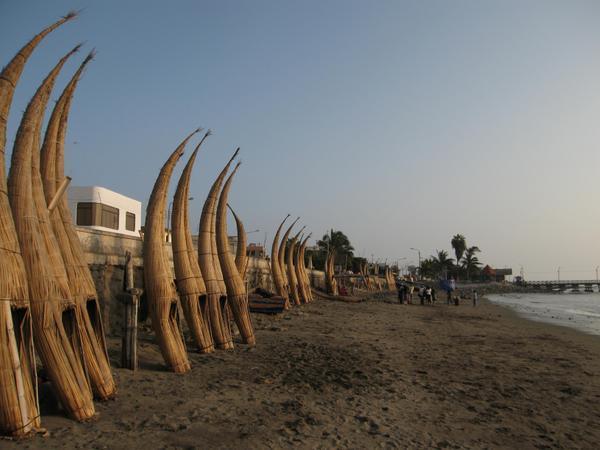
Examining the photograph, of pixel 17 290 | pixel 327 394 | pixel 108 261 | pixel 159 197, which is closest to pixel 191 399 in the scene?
pixel 327 394

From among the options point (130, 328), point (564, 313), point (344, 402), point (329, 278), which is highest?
point (130, 328)

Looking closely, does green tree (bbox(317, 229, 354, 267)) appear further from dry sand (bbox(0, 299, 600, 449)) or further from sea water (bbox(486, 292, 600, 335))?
dry sand (bbox(0, 299, 600, 449))

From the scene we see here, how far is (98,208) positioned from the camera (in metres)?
25.9

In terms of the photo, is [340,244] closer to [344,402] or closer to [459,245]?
[459,245]

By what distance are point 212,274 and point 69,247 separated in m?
3.77

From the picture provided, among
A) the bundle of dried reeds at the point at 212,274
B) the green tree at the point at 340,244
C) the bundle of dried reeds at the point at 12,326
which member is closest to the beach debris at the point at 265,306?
the bundle of dried reeds at the point at 212,274

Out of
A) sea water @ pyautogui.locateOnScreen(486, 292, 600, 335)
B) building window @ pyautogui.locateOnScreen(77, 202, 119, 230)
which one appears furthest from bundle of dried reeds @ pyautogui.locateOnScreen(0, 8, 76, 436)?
building window @ pyautogui.locateOnScreen(77, 202, 119, 230)

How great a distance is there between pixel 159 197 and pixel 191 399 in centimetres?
368

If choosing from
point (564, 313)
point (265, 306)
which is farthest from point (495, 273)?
point (265, 306)

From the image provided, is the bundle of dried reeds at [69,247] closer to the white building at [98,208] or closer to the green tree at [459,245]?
the white building at [98,208]

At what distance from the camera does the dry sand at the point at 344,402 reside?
514cm

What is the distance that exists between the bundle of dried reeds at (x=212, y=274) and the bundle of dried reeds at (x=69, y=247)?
11.1ft

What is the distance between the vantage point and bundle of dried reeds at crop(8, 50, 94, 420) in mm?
4941

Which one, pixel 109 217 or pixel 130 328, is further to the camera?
pixel 109 217
